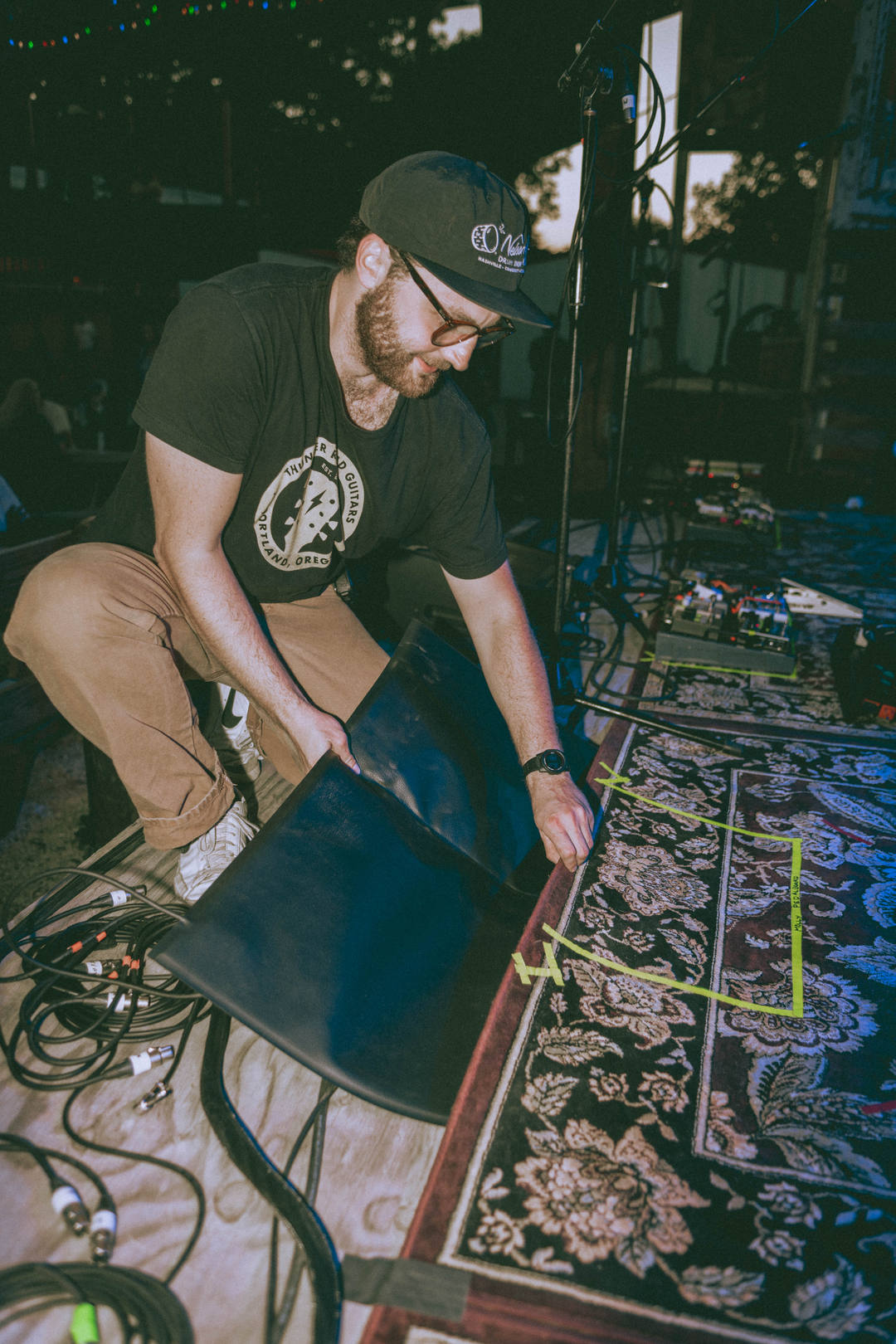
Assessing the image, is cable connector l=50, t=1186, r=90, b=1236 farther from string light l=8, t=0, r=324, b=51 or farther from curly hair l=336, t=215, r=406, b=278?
string light l=8, t=0, r=324, b=51

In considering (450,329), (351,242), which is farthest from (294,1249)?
(351,242)

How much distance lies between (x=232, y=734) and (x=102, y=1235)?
1.29 m

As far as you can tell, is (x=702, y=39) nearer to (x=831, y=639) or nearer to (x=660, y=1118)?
(x=831, y=639)

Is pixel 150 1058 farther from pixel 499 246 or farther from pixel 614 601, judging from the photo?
pixel 614 601

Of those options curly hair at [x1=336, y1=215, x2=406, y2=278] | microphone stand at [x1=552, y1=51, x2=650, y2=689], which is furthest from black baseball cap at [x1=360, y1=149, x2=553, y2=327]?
microphone stand at [x1=552, y1=51, x2=650, y2=689]

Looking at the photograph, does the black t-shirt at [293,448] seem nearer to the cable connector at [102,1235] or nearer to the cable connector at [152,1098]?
the cable connector at [152,1098]

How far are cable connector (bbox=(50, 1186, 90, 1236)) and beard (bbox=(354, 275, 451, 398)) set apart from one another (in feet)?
4.60

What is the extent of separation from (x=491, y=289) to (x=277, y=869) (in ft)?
3.51

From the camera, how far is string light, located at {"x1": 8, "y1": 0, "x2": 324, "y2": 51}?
192 inches

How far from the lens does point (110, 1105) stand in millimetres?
1109

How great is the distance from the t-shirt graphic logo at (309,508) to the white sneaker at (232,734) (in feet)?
1.61

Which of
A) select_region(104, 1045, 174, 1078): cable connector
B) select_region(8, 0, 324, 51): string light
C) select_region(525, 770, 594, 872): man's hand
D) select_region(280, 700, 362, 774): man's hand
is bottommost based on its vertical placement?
select_region(104, 1045, 174, 1078): cable connector

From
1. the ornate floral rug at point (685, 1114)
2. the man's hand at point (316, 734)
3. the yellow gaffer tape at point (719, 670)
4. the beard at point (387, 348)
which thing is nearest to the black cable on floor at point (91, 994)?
the man's hand at point (316, 734)

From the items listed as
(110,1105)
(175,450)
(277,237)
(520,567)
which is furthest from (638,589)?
(277,237)
